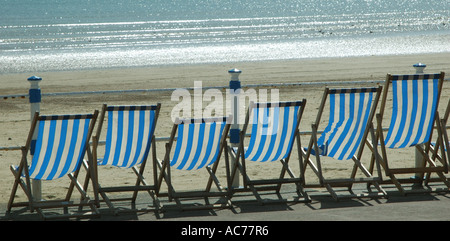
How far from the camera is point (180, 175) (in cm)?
692

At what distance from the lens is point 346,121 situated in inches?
221

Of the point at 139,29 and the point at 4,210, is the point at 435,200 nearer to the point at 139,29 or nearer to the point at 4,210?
the point at 4,210

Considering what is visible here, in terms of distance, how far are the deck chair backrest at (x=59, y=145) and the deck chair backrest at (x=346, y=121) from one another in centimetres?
192

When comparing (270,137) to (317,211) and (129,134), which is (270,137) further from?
(129,134)

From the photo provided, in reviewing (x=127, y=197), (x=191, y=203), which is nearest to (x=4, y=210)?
(x=127, y=197)

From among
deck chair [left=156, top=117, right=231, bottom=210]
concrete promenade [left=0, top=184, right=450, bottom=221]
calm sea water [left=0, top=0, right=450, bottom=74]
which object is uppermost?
calm sea water [left=0, top=0, right=450, bottom=74]

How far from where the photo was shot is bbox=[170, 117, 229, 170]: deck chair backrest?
5465 mm

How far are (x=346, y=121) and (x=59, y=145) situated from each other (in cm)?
226

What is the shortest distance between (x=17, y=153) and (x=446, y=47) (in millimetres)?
20666

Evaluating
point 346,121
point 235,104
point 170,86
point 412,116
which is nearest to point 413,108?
point 412,116

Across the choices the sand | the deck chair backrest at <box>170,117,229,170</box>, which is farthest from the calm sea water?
the deck chair backrest at <box>170,117,229,170</box>

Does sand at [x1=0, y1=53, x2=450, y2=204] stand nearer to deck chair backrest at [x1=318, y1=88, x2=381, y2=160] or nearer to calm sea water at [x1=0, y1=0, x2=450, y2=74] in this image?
deck chair backrest at [x1=318, y1=88, x2=381, y2=160]

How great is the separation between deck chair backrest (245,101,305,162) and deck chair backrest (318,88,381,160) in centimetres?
30
